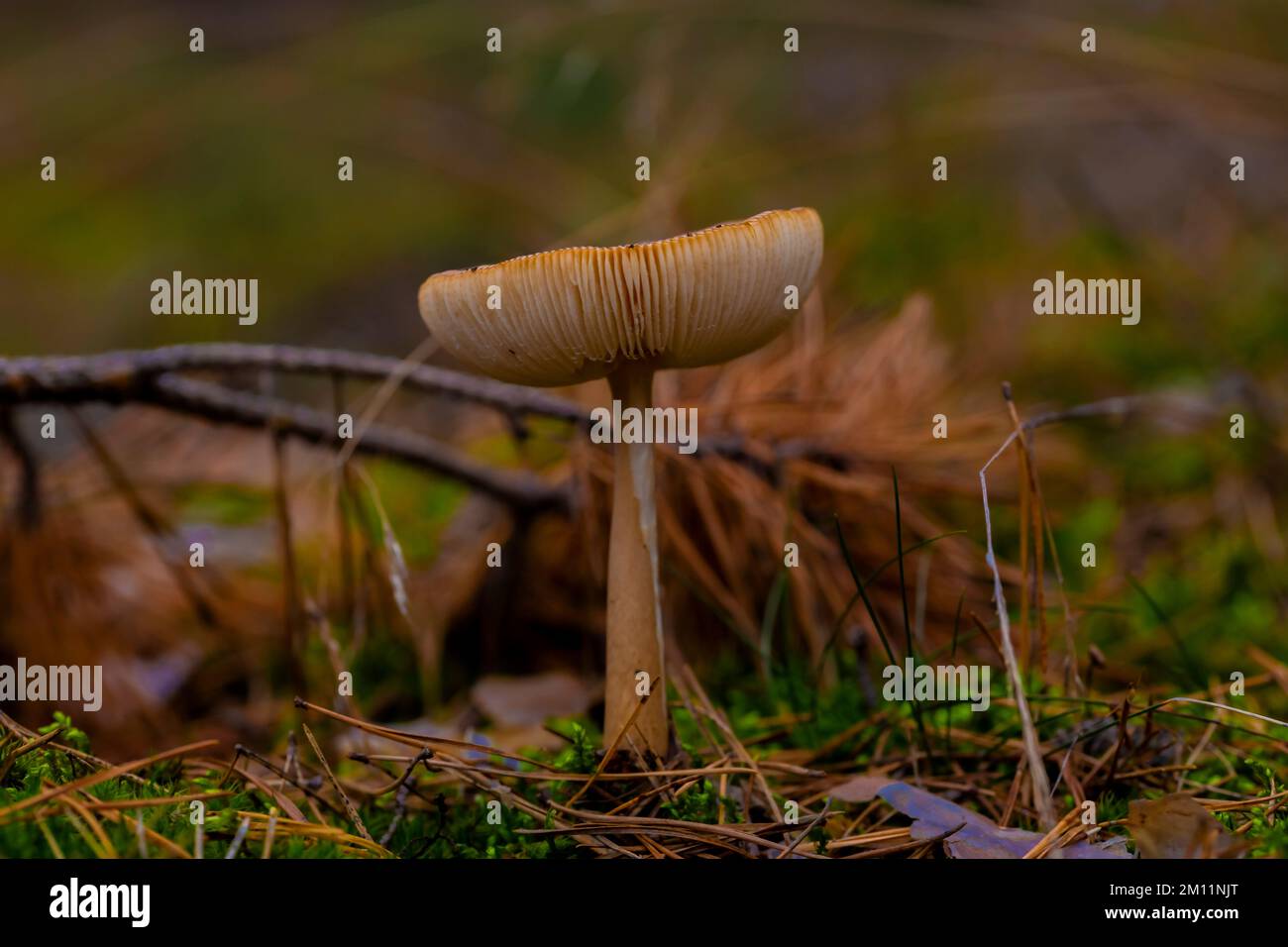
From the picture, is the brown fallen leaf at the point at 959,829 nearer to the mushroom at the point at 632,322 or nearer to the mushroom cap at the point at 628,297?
the mushroom at the point at 632,322

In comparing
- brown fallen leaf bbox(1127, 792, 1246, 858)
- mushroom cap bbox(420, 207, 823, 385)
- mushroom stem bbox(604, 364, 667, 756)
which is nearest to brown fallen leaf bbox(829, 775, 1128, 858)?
brown fallen leaf bbox(1127, 792, 1246, 858)

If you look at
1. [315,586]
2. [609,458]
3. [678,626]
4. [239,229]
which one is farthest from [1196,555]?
[239,229]

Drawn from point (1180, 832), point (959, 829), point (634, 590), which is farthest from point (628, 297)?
point (1180, 832)

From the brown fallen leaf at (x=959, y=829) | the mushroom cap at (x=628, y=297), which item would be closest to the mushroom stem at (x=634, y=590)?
the mushroom cap at (x=628, y=297)

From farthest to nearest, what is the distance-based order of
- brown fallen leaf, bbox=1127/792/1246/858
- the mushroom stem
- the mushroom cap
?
the mushroom stem
the mushroom cap
brown fallen leaf, bbox=1127/792/1246/858

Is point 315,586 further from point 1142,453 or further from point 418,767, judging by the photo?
point 1142,453

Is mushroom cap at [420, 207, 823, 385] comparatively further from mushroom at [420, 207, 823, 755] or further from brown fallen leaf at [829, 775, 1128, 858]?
brown fallen leaf at [829, 775, 1128, 858]
